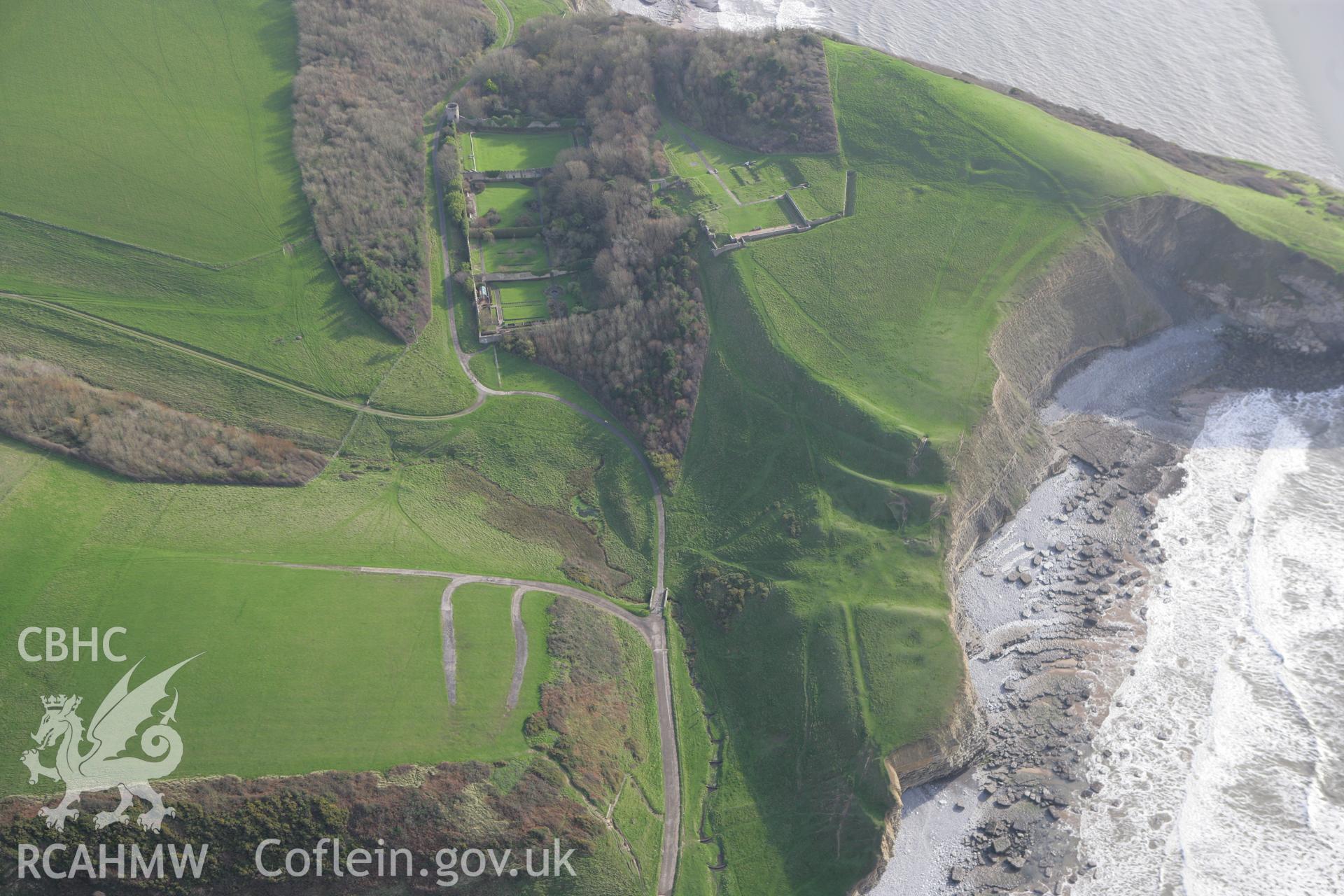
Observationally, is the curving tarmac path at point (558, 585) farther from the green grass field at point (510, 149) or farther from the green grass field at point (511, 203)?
the green grass field at point (510, 149)

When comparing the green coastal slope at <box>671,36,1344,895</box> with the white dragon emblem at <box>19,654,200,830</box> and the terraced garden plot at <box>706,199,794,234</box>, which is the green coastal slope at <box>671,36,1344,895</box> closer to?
the terraced garden plot at <box>706,199,794,234</box>

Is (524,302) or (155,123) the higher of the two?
(155,123)

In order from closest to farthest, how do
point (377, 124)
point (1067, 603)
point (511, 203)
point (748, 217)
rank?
1. point (1067, 603)
2. point (748, 217)
3. point (511, 203)
4. point (377, 124)

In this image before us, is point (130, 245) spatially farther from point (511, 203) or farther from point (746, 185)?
point (746, 185)

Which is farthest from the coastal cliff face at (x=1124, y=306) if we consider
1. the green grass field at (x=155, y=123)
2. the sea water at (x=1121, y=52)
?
the green grass field at (x=155, y=123)

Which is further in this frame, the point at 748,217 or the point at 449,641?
the point at 748,217

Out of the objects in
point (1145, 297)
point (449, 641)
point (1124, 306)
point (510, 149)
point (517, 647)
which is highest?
point (1145, 297)

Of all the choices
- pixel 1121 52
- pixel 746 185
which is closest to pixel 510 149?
pixel 746 185
